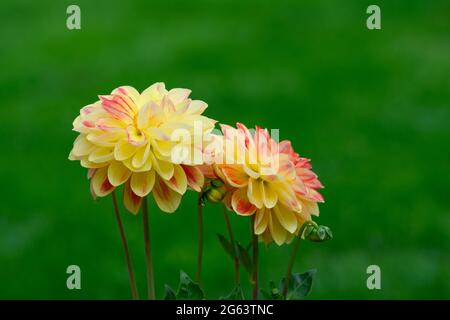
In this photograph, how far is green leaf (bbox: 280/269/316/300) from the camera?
3.84 ft

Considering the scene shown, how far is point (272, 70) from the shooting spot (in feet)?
14.0

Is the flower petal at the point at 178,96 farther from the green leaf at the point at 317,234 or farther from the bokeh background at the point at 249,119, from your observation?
the bokeh background at the point at 249,119

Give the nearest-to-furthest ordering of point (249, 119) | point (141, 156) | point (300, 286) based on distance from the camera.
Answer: point (141, 156) < point (300, 286) < point (249, 119)

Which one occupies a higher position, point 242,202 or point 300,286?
point 242,202

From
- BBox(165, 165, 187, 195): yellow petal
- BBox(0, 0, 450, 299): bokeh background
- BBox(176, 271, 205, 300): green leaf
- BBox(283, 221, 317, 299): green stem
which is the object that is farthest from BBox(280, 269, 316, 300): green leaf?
BBox(0, 0, 450, 299): bokeh background

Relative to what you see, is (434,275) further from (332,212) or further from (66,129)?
(66,129)

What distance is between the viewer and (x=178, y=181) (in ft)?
3.38

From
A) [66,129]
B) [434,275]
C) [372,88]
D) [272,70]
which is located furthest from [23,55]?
[434,275]

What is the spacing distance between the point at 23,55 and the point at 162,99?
358 cm

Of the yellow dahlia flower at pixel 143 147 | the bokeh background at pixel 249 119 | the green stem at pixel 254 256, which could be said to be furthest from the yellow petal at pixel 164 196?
the bokeh background at pixel 249 119

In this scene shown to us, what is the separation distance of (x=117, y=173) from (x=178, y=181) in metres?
0.07

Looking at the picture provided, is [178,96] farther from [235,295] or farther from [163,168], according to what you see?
[235,295]

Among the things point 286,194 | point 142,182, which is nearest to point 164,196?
point 142,182

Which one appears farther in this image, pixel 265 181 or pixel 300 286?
pixel 300 286
